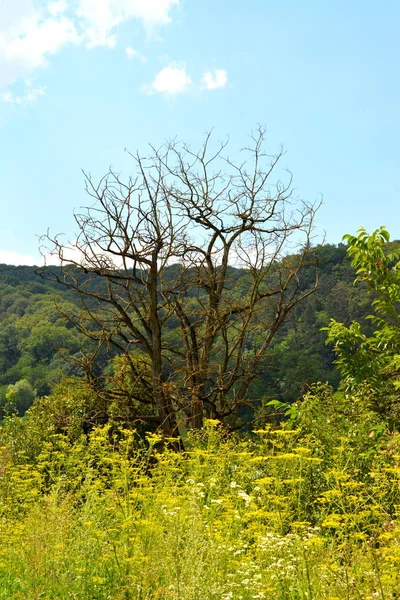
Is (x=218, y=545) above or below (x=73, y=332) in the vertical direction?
below

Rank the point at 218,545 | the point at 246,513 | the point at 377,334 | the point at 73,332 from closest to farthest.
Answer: the point at 218,545
the point at 246,513
the point at 377,334
the point at 73,332

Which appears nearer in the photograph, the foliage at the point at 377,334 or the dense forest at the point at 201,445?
the dense forest at the point at 201,445

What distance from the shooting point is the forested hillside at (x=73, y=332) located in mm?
35213

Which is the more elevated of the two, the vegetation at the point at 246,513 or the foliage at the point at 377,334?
the foliage at the point at 377,334

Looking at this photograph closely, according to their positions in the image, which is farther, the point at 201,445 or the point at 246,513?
the point at 201,445

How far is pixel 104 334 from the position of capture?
11.8m

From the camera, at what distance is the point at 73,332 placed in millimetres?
63031

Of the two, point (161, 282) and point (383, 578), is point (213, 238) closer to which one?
point (161, 282)

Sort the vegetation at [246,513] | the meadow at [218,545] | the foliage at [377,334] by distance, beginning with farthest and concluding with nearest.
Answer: the foliage at [377,334]
the vegetation at [246,513]
the meadow at [218,545]

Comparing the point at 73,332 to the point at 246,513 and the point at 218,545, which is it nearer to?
the point at 246,513

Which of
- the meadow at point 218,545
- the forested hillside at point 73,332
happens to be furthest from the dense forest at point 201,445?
the forested hillside at point 73,332

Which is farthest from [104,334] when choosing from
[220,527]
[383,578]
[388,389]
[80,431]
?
[383,578]

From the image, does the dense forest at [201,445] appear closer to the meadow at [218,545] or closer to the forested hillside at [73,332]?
the meadow at [218,545]

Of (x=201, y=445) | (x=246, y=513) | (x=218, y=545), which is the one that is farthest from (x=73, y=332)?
(x=218, y=545)
